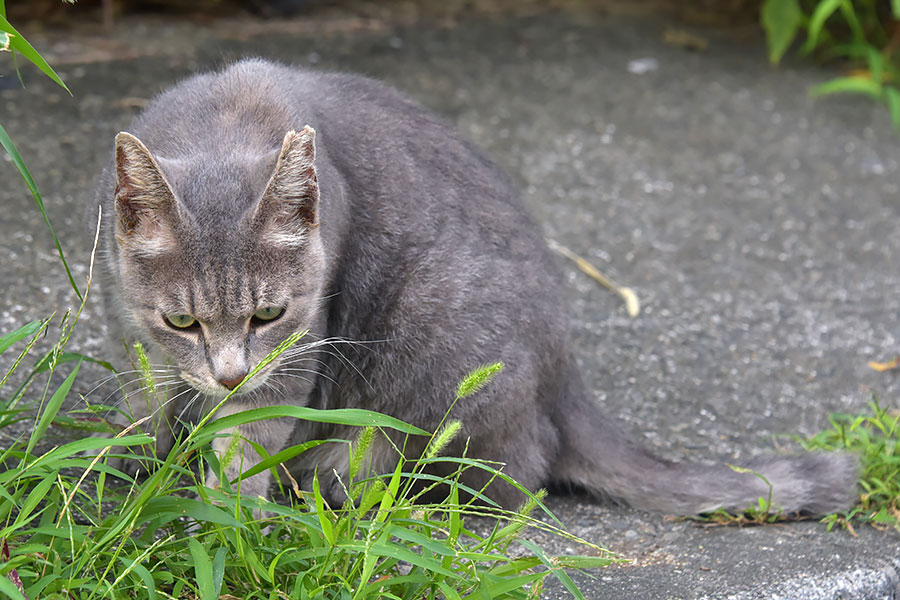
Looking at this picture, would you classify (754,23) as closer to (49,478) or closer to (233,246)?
(233,246)

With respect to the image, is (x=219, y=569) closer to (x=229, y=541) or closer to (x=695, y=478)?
(x=229, y=541)

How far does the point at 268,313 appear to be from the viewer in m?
2.50

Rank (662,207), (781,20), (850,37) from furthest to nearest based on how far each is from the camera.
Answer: (850,37), (781,20), (662,207)

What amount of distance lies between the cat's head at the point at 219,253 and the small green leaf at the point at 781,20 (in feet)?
12.5

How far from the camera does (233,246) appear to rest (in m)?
2.39

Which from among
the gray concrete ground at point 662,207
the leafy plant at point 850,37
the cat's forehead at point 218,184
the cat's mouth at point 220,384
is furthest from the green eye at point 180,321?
the leafy plant at point 850,37

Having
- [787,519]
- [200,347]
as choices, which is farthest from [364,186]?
[787,519]

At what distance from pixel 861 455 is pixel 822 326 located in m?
1.01

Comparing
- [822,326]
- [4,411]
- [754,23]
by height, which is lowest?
[822,326]

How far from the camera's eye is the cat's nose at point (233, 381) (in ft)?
7.88

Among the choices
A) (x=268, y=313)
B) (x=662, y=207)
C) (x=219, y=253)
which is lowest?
(x=662, y=207)

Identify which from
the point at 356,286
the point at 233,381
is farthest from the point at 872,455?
the point at 233,381

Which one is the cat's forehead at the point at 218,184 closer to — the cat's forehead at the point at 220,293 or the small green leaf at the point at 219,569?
the cat's forehead at the point at 220,293

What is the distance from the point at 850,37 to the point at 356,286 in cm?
432
